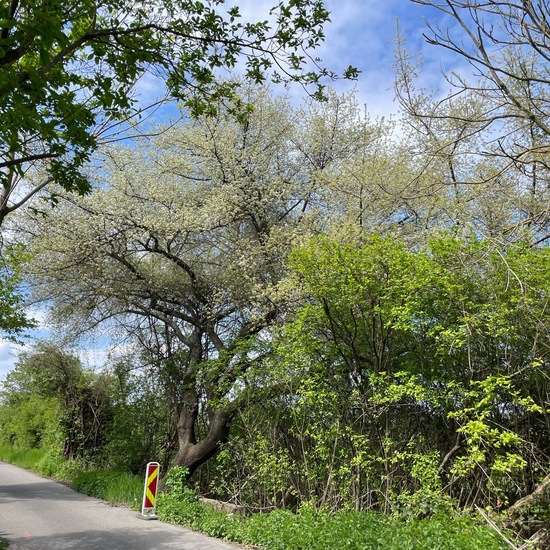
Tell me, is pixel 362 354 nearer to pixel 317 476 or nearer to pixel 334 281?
pixel 334 281

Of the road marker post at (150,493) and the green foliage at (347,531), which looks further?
the road marker post at (150,493)

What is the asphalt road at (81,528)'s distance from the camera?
8.03m

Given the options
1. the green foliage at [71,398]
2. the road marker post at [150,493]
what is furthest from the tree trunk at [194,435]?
the green foliage at [71,398]

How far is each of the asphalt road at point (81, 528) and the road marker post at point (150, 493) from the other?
22cm

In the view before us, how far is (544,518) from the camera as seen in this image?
6.61 metres

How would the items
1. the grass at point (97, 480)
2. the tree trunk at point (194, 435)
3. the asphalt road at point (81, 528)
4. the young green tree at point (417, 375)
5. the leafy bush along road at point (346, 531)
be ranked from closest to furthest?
the leafy bush along road at point (346, 531)
the young green tree at point (417, 375)
the asphalt road at point (81, 528)
the grass at point (97, 480)
the tree trunk at point (194, 435)

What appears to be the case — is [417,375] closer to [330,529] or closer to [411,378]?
[411,378]

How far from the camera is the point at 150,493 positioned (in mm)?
10852

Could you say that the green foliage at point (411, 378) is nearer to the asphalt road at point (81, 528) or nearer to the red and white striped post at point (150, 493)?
the red and white striped post at point (150, 493)

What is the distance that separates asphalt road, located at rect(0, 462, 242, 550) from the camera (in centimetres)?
803

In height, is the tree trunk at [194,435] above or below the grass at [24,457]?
above

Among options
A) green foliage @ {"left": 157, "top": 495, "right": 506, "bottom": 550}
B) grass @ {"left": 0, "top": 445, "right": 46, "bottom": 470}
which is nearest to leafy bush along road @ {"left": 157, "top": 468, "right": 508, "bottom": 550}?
green foliage @ {"left": 157, "top": 495, "right": 506, "bottom": 550}

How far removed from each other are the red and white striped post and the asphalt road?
23 centimetres

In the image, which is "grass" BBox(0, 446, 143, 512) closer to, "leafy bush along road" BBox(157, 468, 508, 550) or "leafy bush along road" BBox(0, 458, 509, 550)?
"leafy bush along road" BBox(0, 458, 509, 550)
